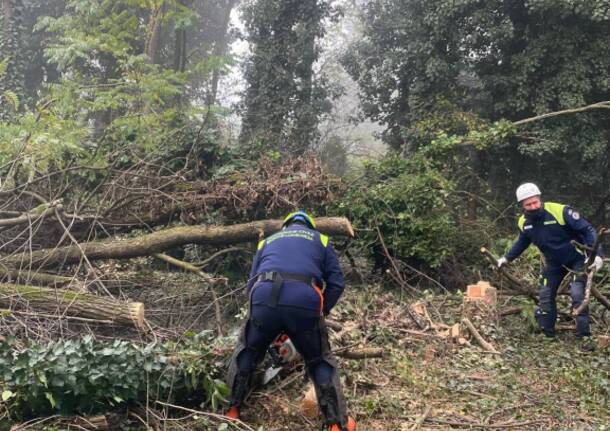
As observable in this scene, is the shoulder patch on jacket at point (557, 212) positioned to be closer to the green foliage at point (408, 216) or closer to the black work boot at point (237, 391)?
the green foliage at point (408, 216)

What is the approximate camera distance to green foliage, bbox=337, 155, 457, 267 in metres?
7.46

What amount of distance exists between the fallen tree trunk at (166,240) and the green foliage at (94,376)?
306cm

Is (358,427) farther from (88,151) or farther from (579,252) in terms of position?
(88,151)

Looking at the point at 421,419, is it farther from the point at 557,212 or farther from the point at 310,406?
the point at 557,212

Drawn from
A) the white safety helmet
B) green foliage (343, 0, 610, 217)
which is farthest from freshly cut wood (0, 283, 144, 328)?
green foliage (343, 0, 610, 217)

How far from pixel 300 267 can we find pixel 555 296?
3.40 metres

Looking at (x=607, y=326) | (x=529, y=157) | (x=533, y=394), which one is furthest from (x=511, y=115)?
(x=533, y=394)

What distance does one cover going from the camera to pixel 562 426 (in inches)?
147

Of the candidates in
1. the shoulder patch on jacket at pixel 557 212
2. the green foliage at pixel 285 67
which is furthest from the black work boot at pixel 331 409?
the green foliage at pixel 285 67

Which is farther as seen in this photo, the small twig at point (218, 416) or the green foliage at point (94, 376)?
the small twig at point (218, 416)

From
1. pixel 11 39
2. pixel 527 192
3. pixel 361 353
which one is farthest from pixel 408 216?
pixel 11 39

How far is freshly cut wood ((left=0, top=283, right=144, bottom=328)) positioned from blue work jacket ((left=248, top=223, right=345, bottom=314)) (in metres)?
1.54

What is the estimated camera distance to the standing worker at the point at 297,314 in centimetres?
340

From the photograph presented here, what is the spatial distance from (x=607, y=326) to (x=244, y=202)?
15.3ft
